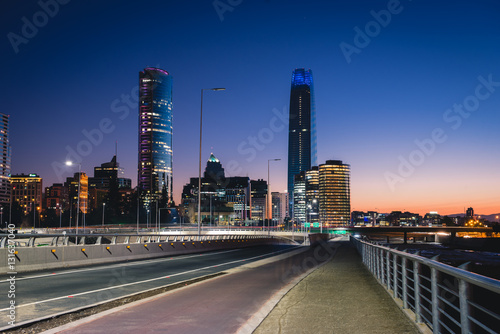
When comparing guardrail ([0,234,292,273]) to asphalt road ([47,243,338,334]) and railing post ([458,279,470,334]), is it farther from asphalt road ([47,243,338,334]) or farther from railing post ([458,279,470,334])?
railing post ([458,279,470,334])

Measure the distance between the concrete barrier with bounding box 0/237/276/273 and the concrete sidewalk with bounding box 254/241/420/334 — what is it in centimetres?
1128

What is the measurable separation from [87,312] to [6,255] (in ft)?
32.1

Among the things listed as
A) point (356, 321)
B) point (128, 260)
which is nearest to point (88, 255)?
point (128, 260)

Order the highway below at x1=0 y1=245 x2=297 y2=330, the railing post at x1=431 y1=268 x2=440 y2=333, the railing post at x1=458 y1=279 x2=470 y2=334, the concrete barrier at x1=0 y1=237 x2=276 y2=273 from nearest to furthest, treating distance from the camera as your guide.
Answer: the railing post at x1=458 y1=279 x2=470 y2=334, the railing post at x1=431 y1=268 x2=440 y2=333, the highway below at x1=0 y1=245 x2=297 y2=330, the concrete barrier at x1=0 y1=237 x2=276 y2=273

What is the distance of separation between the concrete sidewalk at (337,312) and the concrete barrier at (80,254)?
11.3 metres

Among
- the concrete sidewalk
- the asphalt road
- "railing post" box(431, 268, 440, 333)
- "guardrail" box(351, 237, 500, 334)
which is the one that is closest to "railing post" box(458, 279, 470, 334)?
"guardrail" box(351, 237, 500, 334)

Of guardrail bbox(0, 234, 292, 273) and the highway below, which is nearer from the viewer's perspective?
the highway below

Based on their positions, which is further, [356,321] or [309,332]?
[356,321]

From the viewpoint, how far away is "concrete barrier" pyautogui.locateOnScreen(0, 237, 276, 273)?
17.5 m

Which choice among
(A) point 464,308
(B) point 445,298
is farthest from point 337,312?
(A) point 464,308

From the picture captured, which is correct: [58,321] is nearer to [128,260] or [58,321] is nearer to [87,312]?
[87,312]

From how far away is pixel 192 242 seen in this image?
35.5 meters

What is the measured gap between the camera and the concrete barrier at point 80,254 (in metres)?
17.5

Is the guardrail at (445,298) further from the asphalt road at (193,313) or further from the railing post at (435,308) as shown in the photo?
the asphalt road at (193,313)
